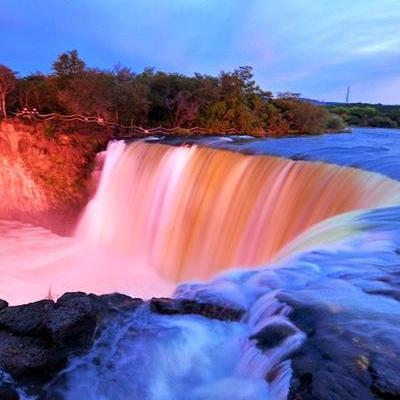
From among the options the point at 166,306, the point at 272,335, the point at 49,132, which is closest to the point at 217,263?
the point at 166,306

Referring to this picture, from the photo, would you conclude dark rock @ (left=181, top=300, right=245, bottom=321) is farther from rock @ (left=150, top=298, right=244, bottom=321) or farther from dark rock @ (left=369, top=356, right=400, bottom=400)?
dark rock @ (left=369, top=356, right=400, bottom=400)

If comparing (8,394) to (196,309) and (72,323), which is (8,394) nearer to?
(72,323)

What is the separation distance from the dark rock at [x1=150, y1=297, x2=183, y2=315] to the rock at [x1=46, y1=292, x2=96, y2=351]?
0.54 meters

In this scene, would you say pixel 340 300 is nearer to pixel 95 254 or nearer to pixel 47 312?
pixel 47 312

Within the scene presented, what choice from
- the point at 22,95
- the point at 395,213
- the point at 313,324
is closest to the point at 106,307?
the point at 313,324

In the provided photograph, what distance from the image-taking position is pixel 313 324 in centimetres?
330

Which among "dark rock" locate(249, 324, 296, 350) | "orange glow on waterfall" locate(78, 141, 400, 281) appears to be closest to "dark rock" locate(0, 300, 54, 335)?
"dark rock" locate(249, 324, 296, 350)

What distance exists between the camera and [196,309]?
12.3 ft

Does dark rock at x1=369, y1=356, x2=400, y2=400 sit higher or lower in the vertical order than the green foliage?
lower

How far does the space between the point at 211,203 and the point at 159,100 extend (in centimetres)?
939

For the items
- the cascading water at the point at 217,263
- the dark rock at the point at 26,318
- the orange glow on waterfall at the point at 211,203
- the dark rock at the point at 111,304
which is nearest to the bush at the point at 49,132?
the cascading water at the point at 217,263

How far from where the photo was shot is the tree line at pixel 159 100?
53.8 feet

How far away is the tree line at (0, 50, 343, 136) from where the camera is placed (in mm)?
16391

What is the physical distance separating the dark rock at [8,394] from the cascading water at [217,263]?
237 mm
